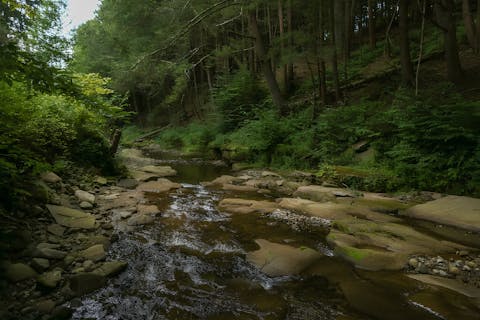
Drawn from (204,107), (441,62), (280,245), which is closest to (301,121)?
(441,62)

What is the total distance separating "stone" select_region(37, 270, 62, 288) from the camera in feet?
11.1

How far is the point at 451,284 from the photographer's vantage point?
3.46m

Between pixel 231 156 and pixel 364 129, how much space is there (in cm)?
607

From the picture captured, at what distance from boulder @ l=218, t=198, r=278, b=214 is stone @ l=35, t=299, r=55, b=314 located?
3.83m

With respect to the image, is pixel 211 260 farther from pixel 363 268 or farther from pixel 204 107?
pixel 204 107

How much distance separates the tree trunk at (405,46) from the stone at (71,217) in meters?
10.8

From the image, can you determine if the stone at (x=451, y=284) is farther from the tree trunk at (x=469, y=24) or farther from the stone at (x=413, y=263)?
the tree trunk at (x=469, y=24)

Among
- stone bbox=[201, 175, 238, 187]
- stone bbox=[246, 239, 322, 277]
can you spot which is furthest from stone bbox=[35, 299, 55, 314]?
stone bbox=[201, 175, 238, 187]

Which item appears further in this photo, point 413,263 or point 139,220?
point 139,220

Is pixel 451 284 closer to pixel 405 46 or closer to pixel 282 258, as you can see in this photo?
pixel 282 258

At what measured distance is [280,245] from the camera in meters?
4.66

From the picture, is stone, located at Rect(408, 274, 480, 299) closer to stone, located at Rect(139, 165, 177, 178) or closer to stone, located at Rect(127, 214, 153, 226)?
stone, located at Rect(127, 214, 153, 226)

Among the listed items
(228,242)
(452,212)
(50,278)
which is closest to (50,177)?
(50,278)

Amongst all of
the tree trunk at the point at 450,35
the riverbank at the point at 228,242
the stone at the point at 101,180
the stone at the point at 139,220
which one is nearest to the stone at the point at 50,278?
the riverbank at the point at 228,242
